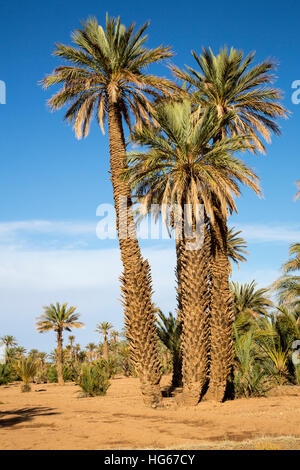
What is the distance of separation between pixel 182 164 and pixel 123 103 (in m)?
4.41

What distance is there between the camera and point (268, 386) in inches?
619

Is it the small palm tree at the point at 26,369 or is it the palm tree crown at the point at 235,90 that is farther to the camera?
the small palm tree at the point at 26,369

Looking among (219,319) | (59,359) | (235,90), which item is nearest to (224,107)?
(235,90)

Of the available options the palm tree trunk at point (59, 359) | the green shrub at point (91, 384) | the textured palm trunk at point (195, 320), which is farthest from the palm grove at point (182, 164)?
the palm tree trunk at point (59, 359)

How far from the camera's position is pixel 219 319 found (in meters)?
14.3

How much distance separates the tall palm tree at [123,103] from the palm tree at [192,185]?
1.07m

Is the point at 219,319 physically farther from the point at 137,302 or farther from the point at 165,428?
the point at 165,428

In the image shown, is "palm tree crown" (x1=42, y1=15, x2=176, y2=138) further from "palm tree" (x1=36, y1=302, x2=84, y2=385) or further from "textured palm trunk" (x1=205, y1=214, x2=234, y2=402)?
"palm tree" (x1=36, y1=302, x2=84, y2=385)

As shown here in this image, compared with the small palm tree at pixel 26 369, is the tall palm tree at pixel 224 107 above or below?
above

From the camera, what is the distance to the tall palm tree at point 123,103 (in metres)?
13.7

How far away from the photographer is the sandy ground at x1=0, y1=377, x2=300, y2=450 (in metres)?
7.17

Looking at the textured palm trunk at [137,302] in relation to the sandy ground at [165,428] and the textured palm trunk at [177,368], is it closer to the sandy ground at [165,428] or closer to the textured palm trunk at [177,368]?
the sandy ground at [165,428]
